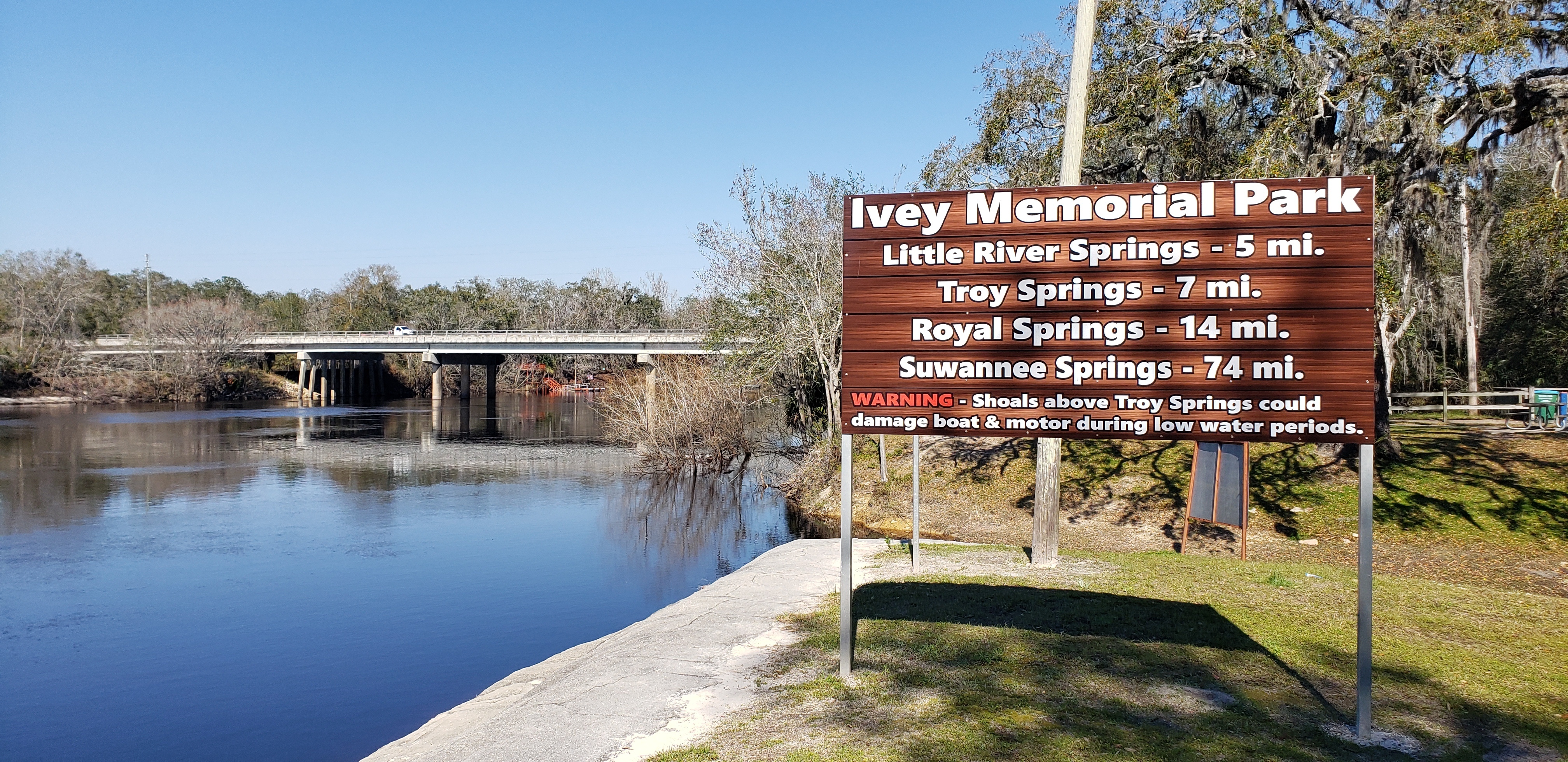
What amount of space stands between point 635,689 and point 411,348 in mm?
71268

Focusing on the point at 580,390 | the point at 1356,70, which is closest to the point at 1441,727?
the point at 1356,70

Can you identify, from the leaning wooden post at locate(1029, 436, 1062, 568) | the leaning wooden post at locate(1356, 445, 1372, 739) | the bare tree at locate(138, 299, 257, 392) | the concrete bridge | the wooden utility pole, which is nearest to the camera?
the leaning wooden post at locate(1356, 445, 1372, 739)

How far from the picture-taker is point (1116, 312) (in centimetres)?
732

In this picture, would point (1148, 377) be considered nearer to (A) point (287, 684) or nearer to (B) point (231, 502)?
(A) point (287, 684)

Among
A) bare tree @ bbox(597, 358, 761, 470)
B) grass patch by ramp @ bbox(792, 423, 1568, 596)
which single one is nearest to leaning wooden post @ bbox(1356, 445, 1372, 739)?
grass patch by ramp @ bbox(792, 423, 1568, 596)

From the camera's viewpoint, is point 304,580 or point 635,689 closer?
point 635,689

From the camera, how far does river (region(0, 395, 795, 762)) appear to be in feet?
37.7

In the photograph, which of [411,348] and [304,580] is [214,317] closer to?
[411,348]

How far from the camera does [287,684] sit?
12.4 meters

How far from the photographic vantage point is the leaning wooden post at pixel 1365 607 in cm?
625

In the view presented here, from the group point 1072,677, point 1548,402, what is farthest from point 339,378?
point 1072,677

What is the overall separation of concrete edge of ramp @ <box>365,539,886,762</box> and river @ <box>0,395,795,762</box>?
2.19m

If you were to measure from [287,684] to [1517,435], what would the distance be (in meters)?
24.5

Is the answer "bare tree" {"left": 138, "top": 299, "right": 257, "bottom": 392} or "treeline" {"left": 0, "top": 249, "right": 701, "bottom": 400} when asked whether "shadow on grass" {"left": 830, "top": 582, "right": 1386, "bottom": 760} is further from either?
"bare tree" {"left": 138, "top": 299, "right": 257, "bottom": 392}
